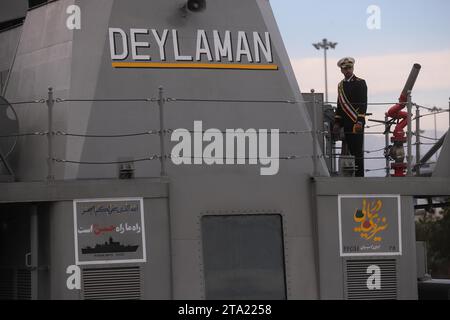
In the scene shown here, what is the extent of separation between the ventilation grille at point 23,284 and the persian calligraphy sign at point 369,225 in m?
3.28

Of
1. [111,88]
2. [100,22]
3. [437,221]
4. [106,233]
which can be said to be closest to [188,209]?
[106,233]

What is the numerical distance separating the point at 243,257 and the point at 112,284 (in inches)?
54.4

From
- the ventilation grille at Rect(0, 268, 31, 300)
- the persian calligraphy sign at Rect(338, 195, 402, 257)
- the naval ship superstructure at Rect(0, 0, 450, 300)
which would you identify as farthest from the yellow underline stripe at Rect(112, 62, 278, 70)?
the ventilation grille at Rect(0, 268, 31, 300)

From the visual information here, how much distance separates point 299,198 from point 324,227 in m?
0.42

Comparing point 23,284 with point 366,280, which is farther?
point 366,280

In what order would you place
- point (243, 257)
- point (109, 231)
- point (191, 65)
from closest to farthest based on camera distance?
point (109, 231) < point (243, 257) < point (191, 65)

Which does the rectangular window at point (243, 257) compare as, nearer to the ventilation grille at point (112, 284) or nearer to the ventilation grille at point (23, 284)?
the ventilation grille at point (112, 284)

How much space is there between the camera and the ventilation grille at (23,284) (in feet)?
35.9

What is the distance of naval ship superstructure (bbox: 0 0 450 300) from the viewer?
34.7 feet

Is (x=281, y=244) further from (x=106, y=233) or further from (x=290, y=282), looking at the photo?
(x=106, y=233)

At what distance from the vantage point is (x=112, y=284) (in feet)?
34.6

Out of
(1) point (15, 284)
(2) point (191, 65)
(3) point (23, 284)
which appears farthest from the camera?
(2) point (191, 65)

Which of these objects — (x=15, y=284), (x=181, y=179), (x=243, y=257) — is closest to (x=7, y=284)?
(x=15, y=284)

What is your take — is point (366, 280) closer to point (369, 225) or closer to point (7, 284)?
point (369, 225)
